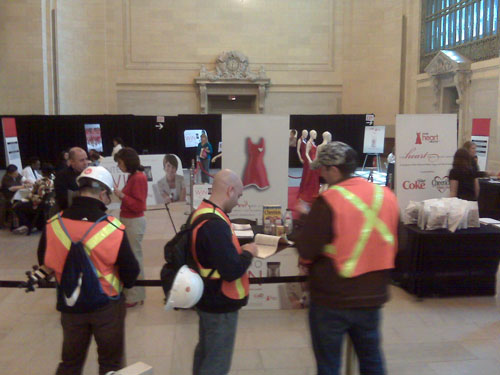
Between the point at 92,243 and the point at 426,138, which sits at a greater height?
the point at 426,138

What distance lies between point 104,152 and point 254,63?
713 centimetres

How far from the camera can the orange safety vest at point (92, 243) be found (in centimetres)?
256

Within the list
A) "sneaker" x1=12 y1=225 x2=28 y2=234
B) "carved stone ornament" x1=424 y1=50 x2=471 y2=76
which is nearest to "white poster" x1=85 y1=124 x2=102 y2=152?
"sneaker" x1=12 y1=225 x2=28 y2=234

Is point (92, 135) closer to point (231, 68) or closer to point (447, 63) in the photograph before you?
point (231, 68)

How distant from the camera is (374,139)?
55.0 ft

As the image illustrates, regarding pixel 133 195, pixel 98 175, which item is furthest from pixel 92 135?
pixel 98 175

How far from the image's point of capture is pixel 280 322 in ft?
16.0

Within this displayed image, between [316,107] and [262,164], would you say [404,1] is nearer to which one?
[316,107]

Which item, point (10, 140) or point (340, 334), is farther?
point (10, 140)

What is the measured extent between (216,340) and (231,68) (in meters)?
18.5

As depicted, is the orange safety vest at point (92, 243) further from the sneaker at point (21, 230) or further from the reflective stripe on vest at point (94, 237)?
the sneaker at point (21, 230)

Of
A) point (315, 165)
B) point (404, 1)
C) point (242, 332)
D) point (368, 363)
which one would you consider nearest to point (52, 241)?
point (315, 165)

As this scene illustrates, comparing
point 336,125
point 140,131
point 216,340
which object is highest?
point 336,125

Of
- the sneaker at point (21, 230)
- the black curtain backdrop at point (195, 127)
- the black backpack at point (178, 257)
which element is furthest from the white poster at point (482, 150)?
the black curtain backdrop at point (195, 127)
